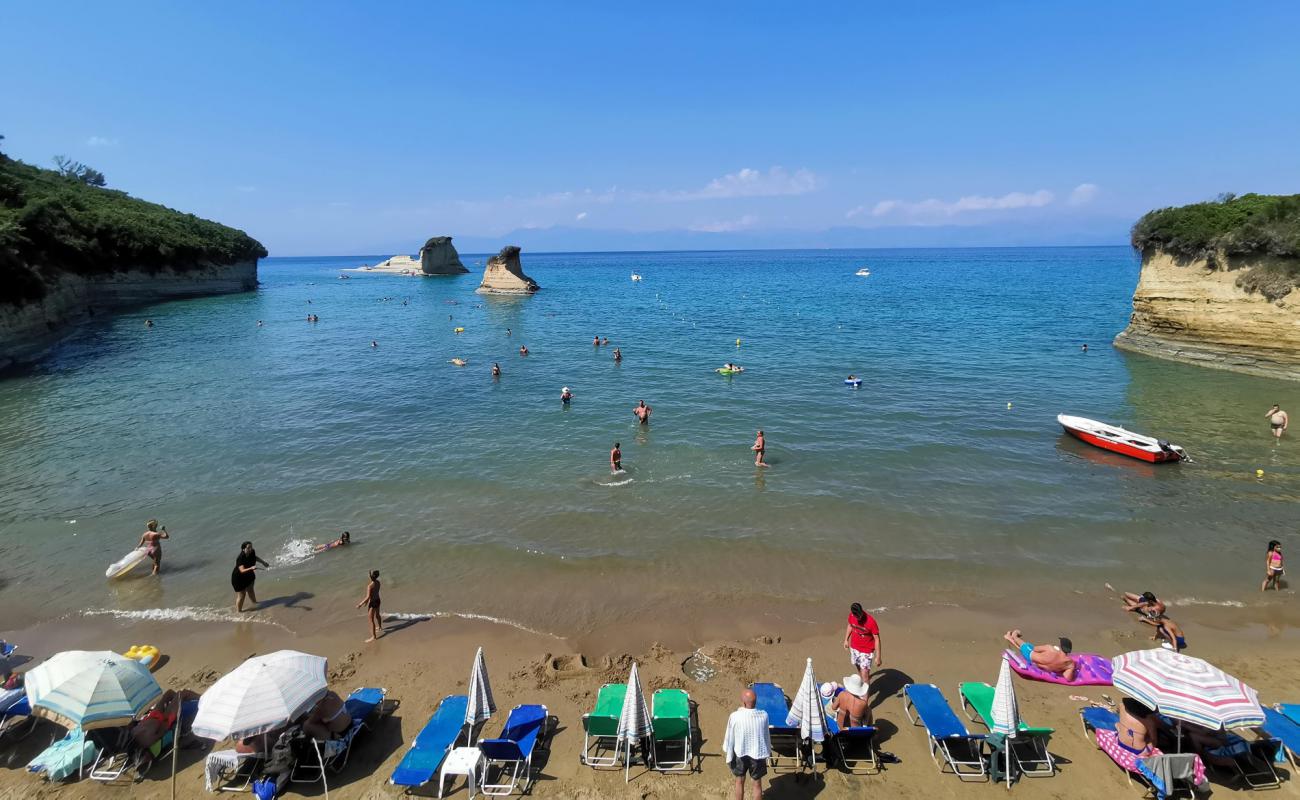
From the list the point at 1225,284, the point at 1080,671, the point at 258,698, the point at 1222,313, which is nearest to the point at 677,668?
the point at 258,698

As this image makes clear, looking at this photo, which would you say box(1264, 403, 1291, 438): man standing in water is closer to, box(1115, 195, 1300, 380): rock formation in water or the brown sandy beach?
box(1115, 195, 1300, 380): rock formation in water

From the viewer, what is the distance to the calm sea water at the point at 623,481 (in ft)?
45.5

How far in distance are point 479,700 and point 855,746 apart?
5542 millimetres

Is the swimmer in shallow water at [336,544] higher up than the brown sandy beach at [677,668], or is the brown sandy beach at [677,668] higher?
the swimmer in shallow water at [336,544]

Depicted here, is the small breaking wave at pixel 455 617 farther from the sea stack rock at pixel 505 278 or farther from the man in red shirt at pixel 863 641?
the sea stack rock at pixel 505 278

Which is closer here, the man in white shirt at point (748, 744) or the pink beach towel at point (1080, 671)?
the man in white shirt at point (748, 744)

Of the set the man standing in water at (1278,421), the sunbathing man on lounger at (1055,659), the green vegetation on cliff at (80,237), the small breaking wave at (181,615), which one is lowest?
Result: the small breaking wave at (181,615)

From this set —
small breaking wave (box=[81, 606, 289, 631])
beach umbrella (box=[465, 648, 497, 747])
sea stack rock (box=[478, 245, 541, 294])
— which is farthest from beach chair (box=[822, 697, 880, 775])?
sea stack rock (box=[478, 245, 541, 294])

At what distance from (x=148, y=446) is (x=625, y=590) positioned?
2076 centimetres

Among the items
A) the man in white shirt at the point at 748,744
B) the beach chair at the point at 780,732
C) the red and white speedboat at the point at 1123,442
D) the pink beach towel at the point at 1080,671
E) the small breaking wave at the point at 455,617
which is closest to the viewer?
the man in white shirt at the point at 748,744

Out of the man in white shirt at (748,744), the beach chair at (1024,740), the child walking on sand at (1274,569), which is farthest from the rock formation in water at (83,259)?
the child walking on sand at (1274,569)

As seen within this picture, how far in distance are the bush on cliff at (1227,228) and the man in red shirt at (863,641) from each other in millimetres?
33718

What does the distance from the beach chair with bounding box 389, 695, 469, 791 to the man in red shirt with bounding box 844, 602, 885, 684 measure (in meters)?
6.29

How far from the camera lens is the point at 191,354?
40438mm
